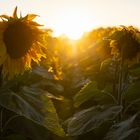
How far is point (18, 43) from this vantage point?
454cm

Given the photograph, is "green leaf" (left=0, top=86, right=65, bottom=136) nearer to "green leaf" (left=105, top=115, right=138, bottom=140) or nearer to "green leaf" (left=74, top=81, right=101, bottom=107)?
"green leaf" (left=105, top=115, right=138, bottom=140)

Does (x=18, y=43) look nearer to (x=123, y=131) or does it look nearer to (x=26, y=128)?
(x=26, y=128)

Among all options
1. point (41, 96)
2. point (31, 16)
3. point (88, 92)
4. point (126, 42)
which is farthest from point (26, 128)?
point (126, 42)

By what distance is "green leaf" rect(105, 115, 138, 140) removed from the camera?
3998 millimetres

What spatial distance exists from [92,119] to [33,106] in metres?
0.84

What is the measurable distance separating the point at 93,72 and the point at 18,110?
446 cm

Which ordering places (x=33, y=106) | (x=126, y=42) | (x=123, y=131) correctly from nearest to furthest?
(x=33, y=106) < (x=123, y=131) < (x=126, y=42)

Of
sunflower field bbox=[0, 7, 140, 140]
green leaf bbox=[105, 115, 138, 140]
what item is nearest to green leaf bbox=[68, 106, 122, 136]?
sunflower field bbox=[0, 7, 140, 140]

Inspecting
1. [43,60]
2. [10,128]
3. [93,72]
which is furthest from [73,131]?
[93,72]

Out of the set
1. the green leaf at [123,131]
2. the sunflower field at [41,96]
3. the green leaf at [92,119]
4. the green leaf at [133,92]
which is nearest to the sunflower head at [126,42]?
the sunflower field at [41,96]

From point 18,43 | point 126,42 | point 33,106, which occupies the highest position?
point 18,43

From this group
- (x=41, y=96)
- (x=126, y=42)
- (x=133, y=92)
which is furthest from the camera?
(x=126, y=42)

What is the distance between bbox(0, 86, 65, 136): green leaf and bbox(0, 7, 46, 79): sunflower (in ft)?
1.35

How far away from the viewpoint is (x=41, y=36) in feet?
15.4
